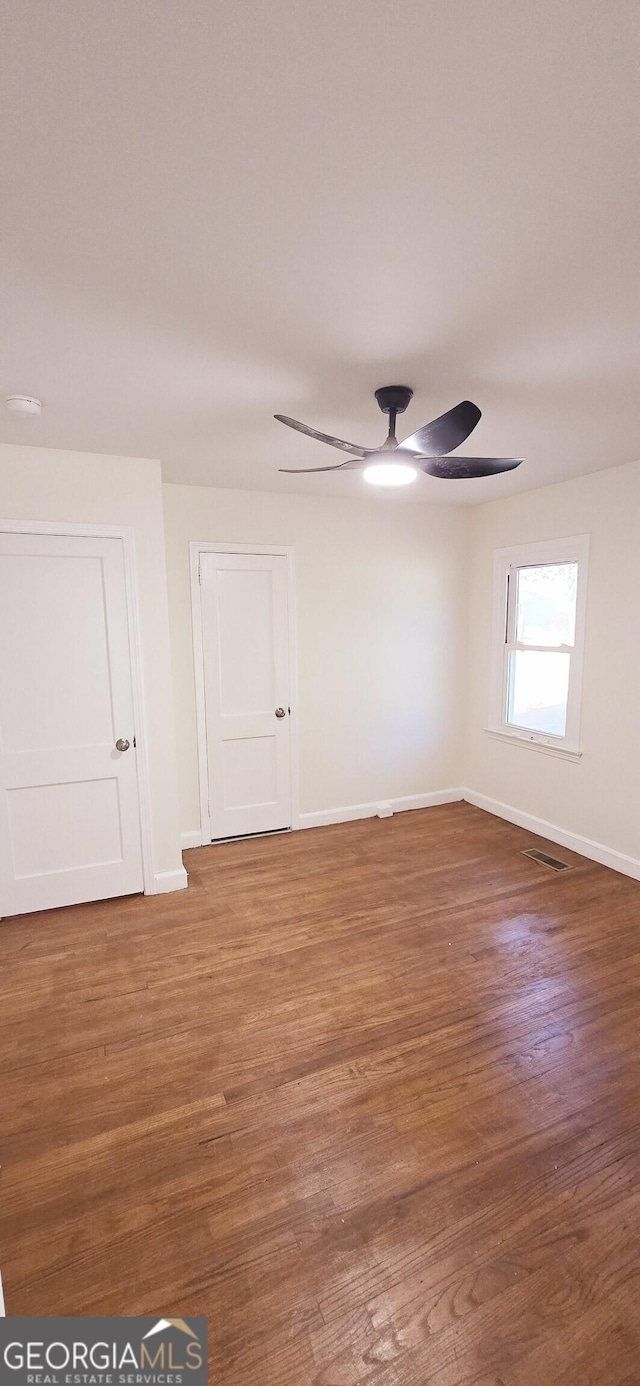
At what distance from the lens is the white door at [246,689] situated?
12.7 ft

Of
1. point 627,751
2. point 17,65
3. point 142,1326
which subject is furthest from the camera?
point 627,751

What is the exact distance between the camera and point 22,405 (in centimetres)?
225

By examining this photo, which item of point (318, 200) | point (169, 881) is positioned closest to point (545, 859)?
point (169, 881)

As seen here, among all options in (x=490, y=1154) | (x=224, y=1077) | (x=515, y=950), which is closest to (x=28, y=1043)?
(x=224, y=1077)

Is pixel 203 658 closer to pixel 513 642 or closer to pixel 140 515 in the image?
pixel 140 515

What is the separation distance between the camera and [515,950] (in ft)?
8.87

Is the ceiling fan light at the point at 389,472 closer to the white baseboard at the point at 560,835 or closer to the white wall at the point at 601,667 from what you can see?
the white wall at the point at 601,667

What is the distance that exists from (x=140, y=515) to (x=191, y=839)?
228 centimetres

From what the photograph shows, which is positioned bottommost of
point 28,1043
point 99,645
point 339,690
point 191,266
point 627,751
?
point 28,1043

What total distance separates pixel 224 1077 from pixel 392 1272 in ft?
A: 2.65

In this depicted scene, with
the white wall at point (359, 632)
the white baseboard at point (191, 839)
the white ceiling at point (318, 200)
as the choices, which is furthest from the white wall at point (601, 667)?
the white baseboard at point (191, 839)

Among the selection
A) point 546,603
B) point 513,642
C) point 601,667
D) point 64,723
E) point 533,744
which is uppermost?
point 546,603

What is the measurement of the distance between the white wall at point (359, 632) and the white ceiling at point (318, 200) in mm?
1562

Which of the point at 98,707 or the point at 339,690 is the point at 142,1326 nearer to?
the point at 98,707
